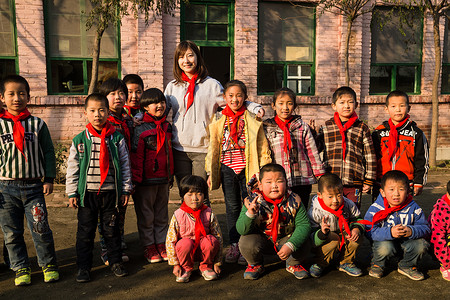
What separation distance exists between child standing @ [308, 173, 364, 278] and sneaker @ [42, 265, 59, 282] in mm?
2195

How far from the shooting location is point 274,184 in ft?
11.9

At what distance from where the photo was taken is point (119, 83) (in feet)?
13.3

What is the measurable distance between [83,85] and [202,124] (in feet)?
18.0

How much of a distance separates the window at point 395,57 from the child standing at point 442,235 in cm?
683

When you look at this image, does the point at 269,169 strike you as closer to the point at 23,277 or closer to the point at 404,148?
the point at 404,148

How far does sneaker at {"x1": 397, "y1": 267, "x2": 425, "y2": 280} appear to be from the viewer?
367 centimetres

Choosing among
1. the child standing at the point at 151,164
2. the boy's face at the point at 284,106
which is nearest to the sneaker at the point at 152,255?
the child standing at the point at 151,164

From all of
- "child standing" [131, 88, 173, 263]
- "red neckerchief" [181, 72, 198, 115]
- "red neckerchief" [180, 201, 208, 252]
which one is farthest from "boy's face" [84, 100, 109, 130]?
"red neckerchief" [180, 201, 208, 252]

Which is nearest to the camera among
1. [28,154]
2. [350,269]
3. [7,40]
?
[28,154]

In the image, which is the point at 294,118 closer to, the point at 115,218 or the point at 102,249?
the point at 115,218

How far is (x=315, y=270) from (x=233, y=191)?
3.35ft

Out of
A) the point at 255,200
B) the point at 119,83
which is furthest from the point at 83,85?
the point at 255,200

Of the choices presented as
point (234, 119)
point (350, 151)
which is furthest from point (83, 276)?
point (350, 151)

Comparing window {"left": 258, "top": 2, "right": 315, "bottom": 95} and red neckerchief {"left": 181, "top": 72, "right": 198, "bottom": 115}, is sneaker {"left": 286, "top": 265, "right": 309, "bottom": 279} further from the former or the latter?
window {"left": 258, "top": 2, "right": 315, "bottom": 95}
